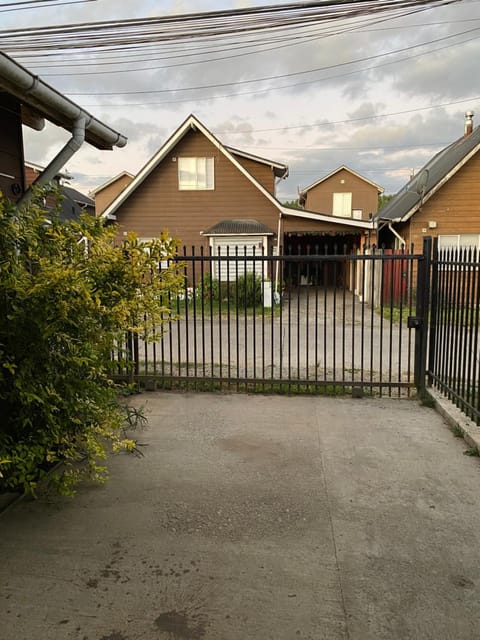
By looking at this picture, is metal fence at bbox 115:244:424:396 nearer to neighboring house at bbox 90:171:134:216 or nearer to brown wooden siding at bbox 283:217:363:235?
brown wooden siding at bbox 283:217:363:235

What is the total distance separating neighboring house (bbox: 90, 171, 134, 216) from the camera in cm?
3438

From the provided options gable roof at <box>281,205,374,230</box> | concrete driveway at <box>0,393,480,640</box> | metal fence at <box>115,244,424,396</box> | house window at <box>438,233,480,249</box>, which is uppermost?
gable roof at <box>281,205,374,230</box>

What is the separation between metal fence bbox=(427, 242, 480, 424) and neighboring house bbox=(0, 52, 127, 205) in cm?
413

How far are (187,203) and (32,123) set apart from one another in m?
13.5

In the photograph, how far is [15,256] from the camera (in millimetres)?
2865

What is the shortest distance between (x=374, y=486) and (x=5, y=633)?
2.56 metres

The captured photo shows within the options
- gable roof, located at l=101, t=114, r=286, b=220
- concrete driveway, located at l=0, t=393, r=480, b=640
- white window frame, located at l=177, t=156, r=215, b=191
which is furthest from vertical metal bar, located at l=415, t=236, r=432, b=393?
white window frame, located at l=177, t=156, r=215, b=191

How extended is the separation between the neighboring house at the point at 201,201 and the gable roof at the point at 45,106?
487 inches

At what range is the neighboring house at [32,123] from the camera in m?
4.27

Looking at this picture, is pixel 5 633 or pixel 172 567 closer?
pixel 5 633

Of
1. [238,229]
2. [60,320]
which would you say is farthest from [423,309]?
[238,229]

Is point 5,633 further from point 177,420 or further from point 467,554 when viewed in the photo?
point 177,420

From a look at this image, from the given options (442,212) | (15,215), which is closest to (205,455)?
(15,215)

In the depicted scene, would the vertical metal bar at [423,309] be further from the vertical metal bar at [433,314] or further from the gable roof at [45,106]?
the gable roof at [45,106]
